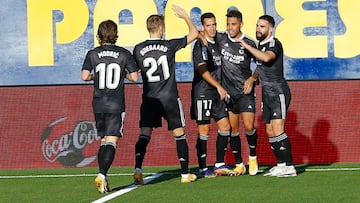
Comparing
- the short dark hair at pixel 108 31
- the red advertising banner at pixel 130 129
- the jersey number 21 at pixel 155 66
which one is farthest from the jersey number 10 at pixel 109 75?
the red advertising banner at pixel 130 129

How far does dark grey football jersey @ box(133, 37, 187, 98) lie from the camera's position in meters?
12.3

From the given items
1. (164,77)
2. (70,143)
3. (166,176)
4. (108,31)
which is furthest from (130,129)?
(108,31)

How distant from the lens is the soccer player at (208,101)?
43.7ft

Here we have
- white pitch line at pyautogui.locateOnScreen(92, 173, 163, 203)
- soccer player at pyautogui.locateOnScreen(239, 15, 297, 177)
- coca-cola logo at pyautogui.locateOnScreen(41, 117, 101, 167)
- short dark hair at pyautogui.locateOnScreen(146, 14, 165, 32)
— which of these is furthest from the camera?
coca-cola logo at pyautogui.locateOnScreen(41, 117, 101, 167)

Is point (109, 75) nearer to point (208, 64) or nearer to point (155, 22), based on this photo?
point (155, 22)

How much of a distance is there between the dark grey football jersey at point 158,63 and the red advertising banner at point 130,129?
3.50 meters

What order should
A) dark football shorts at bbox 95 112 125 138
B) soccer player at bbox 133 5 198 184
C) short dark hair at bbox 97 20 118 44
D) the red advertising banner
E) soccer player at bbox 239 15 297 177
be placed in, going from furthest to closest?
the red advertising banner → soccer player at bbox 239 15 297 177 → soccer player at bbox 133 5 198 184 → dark football shorts at bbox 95 112 125 138 → short dark hair at bbox 97 20 118 44

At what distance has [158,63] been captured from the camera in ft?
40.3

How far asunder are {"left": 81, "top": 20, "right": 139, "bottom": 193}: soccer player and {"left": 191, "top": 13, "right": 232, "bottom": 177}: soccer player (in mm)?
1859

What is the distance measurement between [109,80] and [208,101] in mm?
2188

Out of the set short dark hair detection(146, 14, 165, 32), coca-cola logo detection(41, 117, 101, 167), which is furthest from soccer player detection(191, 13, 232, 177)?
A: coca-cola logo detection(41, 117, 101, 167)

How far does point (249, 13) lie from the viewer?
1597 centimetres

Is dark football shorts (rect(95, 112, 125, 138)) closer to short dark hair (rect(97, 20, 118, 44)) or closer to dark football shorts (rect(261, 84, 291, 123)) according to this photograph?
short dark hair (rect(97, 20, 118, 44))

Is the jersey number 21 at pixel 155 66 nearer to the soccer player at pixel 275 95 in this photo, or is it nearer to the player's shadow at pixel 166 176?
the soccer player at pixel 275 95
